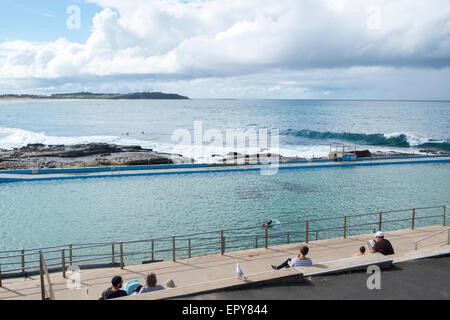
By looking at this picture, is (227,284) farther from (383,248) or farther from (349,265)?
(383,248)

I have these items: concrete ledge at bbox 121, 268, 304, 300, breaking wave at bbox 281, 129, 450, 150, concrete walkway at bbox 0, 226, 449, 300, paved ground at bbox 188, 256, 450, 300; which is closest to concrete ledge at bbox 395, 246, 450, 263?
concrete walkway at bbox 0, 226, 449, 300

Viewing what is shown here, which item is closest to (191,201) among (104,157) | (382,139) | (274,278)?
(274,278)

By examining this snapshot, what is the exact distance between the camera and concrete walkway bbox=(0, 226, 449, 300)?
797cm

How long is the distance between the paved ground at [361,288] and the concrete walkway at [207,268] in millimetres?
470

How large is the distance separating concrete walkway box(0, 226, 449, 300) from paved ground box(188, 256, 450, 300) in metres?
0.47

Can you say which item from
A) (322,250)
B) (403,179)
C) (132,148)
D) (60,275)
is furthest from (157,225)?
(132,148)

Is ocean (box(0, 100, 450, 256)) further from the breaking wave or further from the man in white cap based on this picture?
the breaking wave

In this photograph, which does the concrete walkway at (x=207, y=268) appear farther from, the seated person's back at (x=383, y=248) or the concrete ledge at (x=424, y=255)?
the seated person's back at (x=383, y=248)

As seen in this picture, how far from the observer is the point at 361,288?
19.5ft

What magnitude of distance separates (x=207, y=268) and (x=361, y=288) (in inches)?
188

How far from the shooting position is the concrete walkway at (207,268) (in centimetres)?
797

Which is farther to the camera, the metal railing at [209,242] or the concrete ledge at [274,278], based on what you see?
the metal railing at [209,242]

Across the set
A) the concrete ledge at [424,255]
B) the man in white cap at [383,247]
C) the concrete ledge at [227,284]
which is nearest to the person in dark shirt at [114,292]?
the concrete ledge at [227,284]
